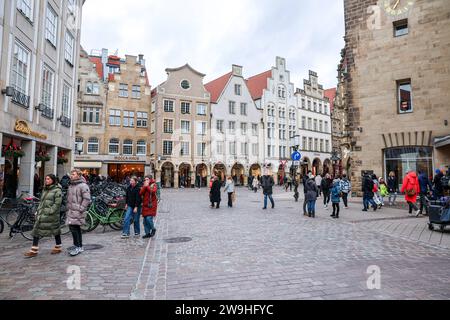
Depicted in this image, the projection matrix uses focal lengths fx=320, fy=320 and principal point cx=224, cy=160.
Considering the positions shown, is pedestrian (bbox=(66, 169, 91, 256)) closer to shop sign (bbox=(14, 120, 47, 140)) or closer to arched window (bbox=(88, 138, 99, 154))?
shop sign (bbox=(14, 120, 47, 140))

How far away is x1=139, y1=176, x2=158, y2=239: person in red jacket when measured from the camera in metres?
8.67

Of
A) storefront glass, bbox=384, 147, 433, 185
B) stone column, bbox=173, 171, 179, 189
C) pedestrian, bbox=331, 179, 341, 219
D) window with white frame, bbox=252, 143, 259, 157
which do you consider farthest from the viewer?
window with white frame, bbox=252, 143, 259, 157

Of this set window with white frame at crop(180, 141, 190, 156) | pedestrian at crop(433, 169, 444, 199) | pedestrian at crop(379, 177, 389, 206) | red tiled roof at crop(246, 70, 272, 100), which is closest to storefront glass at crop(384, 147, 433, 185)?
pedestrian at crop(379, 177, 389, 206)

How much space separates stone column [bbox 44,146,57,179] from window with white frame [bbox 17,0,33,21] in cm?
671

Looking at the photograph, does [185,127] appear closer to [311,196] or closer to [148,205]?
[311,196]

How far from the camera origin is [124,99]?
136 feet

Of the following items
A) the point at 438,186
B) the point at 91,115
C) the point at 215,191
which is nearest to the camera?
the point at 438,186

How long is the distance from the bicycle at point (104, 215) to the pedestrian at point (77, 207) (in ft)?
9.24

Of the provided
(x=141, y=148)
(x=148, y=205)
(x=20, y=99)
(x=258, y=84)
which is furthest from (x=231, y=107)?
(x=148, y=205)

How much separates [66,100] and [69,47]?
3.39 metres

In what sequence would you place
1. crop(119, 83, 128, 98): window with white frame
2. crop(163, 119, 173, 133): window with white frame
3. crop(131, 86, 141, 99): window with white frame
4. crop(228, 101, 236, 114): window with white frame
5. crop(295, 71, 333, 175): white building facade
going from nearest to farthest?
crop(119, 83, 128, 98): window with white frame < crop(131, 86, 141, 99): window with white frame < crop(163, 119, 173, 133): window with white frame < crop(228, 101, 236, 114): window with white frame < crop(295, 71, 333, 175): white building facade

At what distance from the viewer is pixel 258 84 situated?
5331cm
